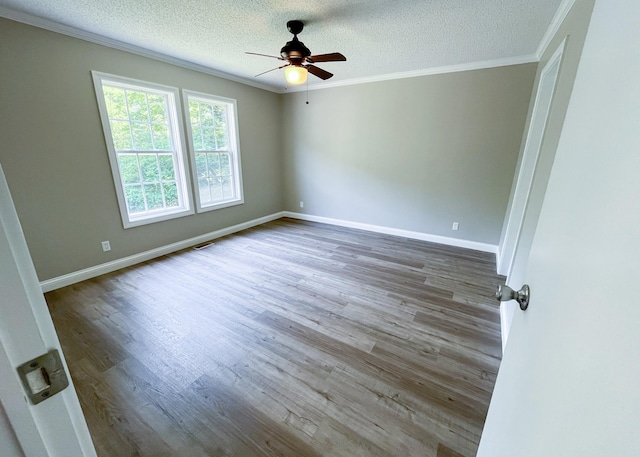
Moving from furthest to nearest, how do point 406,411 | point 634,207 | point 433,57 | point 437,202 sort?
1. point 437,202
2. point 433,57
3. point 406,411
4. point 634,207

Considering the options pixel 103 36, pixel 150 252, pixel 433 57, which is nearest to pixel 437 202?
pixel 433 57

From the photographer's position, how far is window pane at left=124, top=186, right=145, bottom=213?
3196mm

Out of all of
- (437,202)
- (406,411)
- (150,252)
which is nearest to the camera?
(406,411)

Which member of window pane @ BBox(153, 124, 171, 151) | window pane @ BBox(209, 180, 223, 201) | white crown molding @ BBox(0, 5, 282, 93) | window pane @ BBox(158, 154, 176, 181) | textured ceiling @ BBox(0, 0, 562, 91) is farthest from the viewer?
window pane @ BBox(209, 180, 223, 201)

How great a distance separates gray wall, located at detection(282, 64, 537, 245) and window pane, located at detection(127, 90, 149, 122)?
2.53m

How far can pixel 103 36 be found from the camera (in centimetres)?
266

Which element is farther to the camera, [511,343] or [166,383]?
[166,383]

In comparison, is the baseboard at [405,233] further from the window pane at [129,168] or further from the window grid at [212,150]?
the window pane at [129,168]

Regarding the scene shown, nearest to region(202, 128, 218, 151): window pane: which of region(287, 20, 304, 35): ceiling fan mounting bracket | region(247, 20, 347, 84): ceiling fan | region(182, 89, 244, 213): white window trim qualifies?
region(182, 89, 244, 213): white window trim

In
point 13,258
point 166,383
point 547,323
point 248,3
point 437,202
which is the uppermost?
point 248,3

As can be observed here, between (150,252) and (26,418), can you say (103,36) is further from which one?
(26,418)

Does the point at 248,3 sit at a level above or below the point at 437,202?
above

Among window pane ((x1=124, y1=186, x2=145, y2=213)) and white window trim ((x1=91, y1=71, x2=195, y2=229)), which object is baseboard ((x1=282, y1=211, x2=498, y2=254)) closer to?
white window trim ((x1=91, y1=71, x2=195, y2=229))

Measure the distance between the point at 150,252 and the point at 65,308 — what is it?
1165mm
